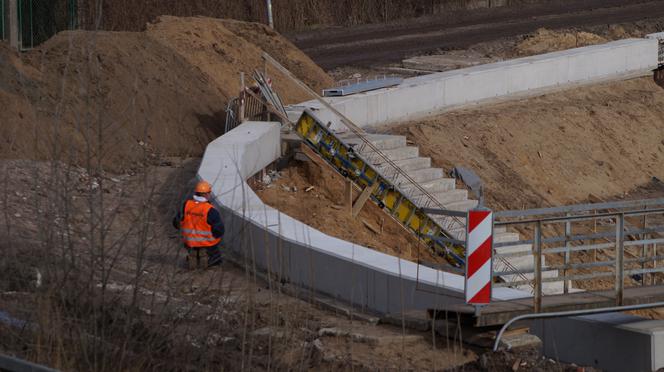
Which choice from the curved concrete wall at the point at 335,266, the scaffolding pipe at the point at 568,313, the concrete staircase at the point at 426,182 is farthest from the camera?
the concrete staircase at the point at 426,182

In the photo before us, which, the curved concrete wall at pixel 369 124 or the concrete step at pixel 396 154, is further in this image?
the concrete step at pixel 396 154

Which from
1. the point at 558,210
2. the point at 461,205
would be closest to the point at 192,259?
the point at 558,210

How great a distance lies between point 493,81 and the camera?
28562 millimetres

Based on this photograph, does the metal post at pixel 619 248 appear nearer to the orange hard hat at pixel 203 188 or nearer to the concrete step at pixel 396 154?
the orange hard hat at pixel 203 188

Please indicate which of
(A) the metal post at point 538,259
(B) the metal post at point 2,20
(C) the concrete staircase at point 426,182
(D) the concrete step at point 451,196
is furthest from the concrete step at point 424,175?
(A) the metal post at point 538,259

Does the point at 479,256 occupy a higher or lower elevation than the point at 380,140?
lower

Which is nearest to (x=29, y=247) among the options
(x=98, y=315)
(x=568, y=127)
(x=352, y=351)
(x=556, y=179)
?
(x=98, y=315)

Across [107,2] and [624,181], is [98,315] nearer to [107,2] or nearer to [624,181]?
[624,181]

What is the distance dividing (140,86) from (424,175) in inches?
214

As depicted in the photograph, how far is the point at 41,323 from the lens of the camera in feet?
26.0

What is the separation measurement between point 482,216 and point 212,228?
4.27m

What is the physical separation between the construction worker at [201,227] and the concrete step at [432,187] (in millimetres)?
7704

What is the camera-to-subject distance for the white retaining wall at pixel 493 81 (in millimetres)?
24250

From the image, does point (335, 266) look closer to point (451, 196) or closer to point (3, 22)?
point (451, 196)
